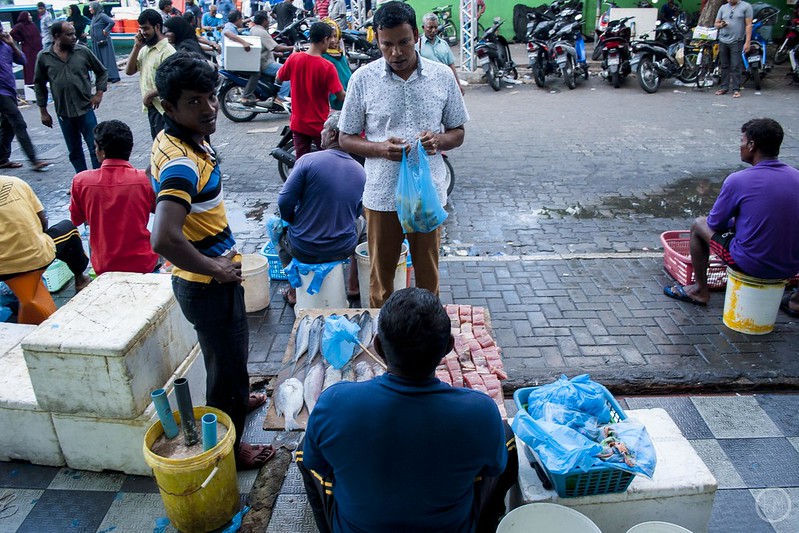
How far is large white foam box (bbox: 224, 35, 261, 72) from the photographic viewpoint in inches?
404

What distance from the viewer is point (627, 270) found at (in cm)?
543

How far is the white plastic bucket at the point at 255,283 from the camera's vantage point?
15.5 feet

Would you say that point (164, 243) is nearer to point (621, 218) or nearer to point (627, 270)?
point (627, 270)

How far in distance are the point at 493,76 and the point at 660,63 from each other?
132 inches

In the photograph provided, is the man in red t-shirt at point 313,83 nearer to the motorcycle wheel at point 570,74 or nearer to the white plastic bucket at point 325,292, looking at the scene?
the white plastic bucket at point 325,292

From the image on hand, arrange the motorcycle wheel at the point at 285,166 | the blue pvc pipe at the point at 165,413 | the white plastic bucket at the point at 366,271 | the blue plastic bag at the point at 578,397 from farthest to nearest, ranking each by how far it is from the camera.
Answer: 1. the motorcycle wheel at the point at 285,166
2. the white plastic bucket at the point at 366,271
3. the blue pvc pipe at the point at 165,413
4. the blue plastic bag at the point at 578,397

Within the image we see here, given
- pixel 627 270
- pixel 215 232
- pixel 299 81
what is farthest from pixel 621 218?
pixel 215 232

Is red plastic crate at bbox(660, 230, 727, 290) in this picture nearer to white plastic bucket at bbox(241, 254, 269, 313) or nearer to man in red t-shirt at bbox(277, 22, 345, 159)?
white plastic bucket at bbox(241, 254, 269, 313)

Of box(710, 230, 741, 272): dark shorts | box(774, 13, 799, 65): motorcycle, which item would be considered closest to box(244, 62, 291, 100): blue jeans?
box(710, 230, 741, 272): dark shorts

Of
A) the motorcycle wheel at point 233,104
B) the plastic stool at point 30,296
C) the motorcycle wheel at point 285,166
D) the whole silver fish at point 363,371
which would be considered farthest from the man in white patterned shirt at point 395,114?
the motorcycle wheel at point 233,104

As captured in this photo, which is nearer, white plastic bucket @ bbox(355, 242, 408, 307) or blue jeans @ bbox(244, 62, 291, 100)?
white plastic bucket @ bbox(355, 242, 408, 307)

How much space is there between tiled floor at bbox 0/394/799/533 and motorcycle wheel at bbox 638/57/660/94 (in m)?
10.4

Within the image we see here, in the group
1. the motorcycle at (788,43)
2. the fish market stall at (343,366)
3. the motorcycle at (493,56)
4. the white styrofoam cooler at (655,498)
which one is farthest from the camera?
the motorcycle at (788,43)

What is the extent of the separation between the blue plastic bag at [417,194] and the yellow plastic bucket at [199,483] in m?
1.52
